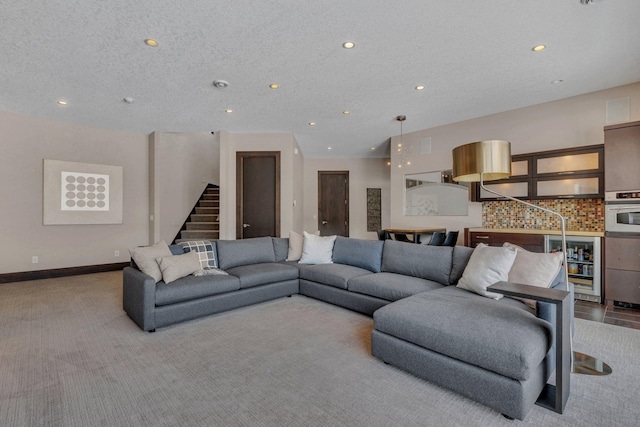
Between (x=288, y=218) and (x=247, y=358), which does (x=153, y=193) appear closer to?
(x=288, y=218)

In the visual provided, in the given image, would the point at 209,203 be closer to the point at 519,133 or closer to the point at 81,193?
the point at 81,193

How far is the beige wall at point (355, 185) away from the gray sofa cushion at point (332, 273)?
4.67 meters

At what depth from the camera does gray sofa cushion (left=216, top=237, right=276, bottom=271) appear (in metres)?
3.93

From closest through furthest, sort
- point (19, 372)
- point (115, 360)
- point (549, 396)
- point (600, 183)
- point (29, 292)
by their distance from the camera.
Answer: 1. point (549, 396)
2. point (19, 372)
3. point (115, 360)
4. point (600, 183)
5. point (29, 292)

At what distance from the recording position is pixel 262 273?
3676 mm

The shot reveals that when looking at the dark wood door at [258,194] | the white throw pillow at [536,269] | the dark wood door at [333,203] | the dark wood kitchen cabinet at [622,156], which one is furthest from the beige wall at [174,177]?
the dark wood kitchen cabinet at [622,156]

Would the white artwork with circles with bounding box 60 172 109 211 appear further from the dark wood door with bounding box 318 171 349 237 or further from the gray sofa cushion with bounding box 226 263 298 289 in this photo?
the dark wood door with bounding box 318 171 349 237

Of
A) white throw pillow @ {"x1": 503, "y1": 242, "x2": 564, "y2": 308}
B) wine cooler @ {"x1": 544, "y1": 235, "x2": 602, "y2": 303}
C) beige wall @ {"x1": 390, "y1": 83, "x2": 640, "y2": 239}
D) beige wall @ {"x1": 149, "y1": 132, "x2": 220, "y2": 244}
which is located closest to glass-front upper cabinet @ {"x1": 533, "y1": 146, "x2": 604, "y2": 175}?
beige wall @ {"x1": 390, "y1": 83, "x2": 640, "y2": 239}

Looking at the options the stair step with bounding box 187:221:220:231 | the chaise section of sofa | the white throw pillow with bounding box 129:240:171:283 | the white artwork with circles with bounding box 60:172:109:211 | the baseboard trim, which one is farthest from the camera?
the stair step with bounding box 187:221:220:231

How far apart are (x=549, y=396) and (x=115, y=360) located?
10.1 feet

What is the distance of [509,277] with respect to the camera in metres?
2.47

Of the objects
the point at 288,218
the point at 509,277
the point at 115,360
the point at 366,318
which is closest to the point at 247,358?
the point at 115,360

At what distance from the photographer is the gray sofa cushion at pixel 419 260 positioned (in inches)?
123

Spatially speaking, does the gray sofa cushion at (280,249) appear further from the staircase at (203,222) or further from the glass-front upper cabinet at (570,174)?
the glass-front upper cabinet at (570,174)
